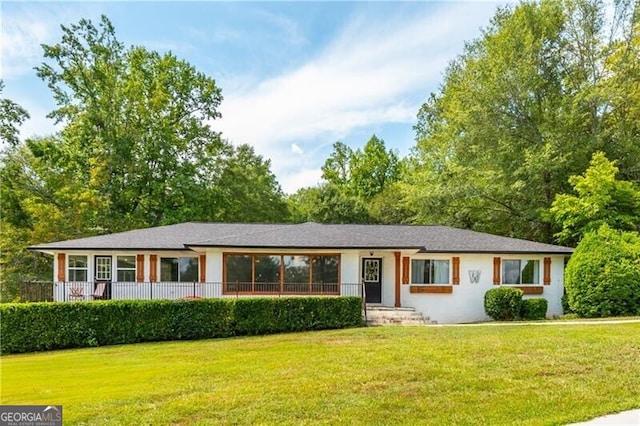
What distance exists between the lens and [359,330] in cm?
1280

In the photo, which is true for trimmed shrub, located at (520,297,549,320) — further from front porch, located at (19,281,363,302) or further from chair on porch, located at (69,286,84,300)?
chair on porch, located at (69,286,84,300)

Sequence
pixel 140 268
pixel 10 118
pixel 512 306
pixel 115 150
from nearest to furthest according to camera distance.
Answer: pixel 512 306 → pixel 140 268 → pixel 10 118 → pixel 115 150

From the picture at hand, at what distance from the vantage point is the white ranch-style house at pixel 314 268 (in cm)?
1641

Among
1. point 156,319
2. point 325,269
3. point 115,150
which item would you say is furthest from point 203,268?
point 115,150

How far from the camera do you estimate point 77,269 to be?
17.5 m

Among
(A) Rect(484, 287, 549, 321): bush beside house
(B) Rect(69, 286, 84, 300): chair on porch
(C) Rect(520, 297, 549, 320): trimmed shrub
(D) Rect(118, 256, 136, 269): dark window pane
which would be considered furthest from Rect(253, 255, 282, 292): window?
(C) Rect(520, 297, 549, 320): trimmed shrub

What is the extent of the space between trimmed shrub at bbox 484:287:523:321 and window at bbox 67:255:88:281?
1563 cm

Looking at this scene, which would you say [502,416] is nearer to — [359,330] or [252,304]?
[359,330]

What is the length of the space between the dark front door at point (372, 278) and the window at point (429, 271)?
133cm

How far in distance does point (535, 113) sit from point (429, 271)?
11793 millimetres

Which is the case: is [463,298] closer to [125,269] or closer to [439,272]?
[439,272]

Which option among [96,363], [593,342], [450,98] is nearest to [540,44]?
[450,98]

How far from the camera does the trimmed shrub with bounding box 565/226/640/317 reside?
1502 centimetres

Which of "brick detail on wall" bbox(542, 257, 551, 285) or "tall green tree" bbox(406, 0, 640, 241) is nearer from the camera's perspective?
"brick detail on wall" bbox(542, 257, 551, 285)
